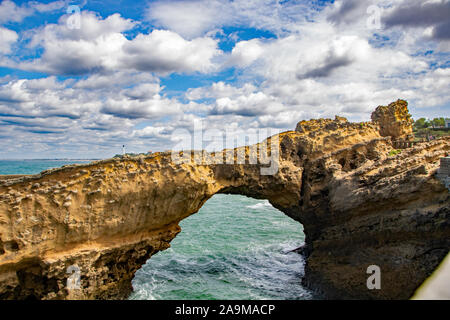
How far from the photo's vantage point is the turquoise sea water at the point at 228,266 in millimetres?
12523

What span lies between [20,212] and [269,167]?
27.5 feet

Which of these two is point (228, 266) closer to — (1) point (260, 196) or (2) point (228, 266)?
(2) point (228, 266)

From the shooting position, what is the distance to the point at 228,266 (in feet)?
50.4

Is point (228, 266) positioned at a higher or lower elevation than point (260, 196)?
lower

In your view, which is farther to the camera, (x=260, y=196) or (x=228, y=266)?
(x=228, y=266)

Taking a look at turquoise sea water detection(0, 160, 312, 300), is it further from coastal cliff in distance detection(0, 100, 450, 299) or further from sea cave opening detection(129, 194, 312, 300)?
coastal cliff in distance detection(0, 100, 450, 299)

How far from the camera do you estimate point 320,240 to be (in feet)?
39.8

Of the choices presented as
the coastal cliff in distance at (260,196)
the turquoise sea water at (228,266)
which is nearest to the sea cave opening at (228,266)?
the turquoise sea water at (228,266)

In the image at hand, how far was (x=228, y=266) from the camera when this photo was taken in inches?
604

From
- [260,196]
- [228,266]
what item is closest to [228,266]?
[228,266]

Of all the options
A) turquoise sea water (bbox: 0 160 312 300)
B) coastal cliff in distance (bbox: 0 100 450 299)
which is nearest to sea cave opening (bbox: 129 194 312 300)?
turquoise sea water (bbox: 0 160 312 300)
